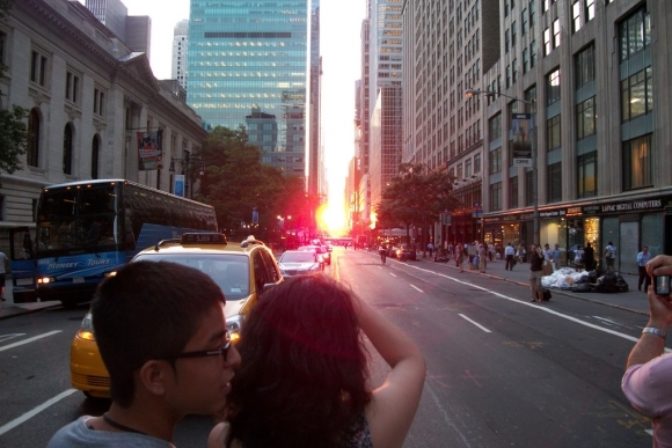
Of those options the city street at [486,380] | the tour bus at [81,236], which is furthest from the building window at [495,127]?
the tour bus at [81,236]

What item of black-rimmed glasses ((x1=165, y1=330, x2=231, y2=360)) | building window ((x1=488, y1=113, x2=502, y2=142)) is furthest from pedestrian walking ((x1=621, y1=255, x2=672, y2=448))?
building window ((x1=488, y1=113, x2=502, y2=142))

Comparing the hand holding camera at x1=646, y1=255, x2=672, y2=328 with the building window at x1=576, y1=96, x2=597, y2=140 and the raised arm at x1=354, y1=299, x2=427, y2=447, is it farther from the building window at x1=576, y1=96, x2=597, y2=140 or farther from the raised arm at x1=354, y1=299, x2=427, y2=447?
the building window at x1=576, y1=96, x2=597, y2=140

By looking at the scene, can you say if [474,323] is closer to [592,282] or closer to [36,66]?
[592,282]

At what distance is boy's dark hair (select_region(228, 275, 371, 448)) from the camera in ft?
4.89

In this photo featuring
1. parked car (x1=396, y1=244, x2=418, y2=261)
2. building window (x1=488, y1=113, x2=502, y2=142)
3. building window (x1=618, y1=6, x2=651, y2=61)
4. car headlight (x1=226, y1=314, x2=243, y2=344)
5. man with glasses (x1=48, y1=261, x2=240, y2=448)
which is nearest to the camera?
man with glasses (x1=48, y1=261, x2=240, y2=448)

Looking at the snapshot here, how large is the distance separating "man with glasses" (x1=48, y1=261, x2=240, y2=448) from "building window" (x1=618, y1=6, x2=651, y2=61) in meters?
33.0

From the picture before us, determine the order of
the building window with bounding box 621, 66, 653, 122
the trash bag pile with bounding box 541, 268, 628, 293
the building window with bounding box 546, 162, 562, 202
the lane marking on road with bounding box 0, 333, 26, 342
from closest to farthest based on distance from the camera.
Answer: the lane marking on road with bounding box 0, 333, 26, 342 → the trash bag pile with bounding box 541, 268, 628, 293 → the building window with bounding box 621, 66, 653, 122 → the building window with bounding box 546, 162, 562, 202

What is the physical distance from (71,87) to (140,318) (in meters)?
39.2

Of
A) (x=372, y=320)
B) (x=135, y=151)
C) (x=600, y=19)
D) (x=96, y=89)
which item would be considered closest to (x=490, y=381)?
(x=372, y=320)

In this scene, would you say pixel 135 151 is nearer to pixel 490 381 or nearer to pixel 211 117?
pixel 490 381

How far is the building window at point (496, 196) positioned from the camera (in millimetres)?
50787

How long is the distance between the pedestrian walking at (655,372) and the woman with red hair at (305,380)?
1.24 m

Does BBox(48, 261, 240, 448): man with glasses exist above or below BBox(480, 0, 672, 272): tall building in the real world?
below

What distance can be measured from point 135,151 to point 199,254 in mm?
41770
